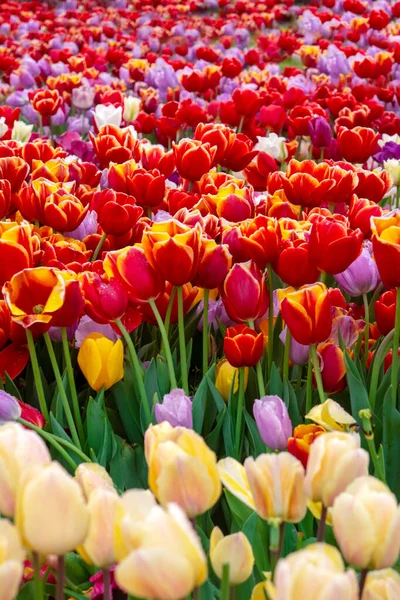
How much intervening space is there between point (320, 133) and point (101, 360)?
1.82 metres

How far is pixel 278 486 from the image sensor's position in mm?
801

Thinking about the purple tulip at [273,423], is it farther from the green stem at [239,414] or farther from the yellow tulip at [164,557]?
the yellow tulip at [164,557]

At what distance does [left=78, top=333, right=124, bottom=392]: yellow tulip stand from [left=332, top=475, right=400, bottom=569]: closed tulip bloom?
0.86m

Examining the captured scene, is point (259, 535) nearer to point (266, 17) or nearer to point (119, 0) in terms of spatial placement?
point (266, 17)

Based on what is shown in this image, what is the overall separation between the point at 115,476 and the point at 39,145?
144 cm

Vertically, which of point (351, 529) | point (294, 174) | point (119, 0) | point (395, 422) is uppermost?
point (351, 529)

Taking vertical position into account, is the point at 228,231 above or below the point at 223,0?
above

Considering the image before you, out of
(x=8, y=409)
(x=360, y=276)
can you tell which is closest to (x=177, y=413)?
(x=8, y=409)

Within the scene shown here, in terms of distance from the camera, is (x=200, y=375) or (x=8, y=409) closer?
(x=8, y=409)

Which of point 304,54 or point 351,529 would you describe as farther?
point 304,54

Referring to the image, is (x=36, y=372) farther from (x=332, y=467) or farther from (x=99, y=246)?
(x=332, y=467)

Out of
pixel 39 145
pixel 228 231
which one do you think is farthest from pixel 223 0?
pixel 228 231

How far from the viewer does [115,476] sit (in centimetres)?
137

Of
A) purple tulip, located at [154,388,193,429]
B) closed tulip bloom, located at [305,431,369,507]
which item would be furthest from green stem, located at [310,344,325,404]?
closed tulip bloom, located at [305,431,369,507]
